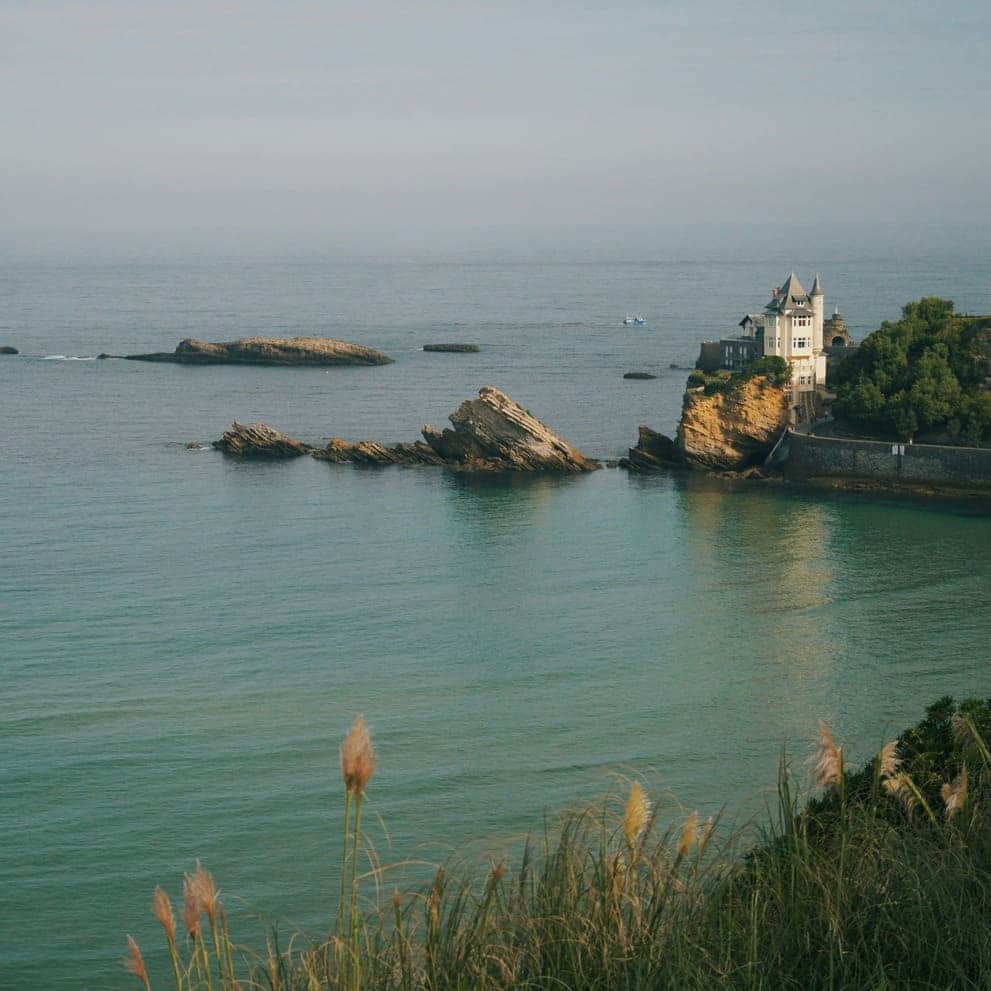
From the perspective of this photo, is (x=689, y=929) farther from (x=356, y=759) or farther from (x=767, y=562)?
(x=767, y=562)

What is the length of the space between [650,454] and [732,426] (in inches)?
110

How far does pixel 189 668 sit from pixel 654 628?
919cm

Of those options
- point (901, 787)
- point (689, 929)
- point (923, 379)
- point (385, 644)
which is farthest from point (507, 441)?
point (689, 929)

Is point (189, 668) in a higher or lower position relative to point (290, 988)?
lower

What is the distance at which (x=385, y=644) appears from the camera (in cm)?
2772

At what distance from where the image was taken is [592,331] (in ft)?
310

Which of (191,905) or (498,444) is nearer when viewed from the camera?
(191,905)

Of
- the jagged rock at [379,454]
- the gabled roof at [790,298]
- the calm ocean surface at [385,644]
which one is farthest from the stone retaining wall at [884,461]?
the jagged rock at [379,454]

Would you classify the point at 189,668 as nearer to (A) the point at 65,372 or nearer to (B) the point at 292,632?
(B) the point at 292,632

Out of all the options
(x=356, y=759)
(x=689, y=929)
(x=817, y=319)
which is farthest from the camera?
(x=817, y=319)

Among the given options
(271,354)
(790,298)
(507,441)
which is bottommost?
(507,441)

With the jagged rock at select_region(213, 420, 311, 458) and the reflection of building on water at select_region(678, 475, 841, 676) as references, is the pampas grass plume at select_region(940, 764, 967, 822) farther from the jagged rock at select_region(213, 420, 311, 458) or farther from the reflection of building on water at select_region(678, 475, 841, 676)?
the jagged rock at select_region(213, 420, 311, 458)

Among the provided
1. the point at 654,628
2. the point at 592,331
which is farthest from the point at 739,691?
the point at 592,331

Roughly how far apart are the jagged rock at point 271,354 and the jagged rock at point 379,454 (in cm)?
2895
